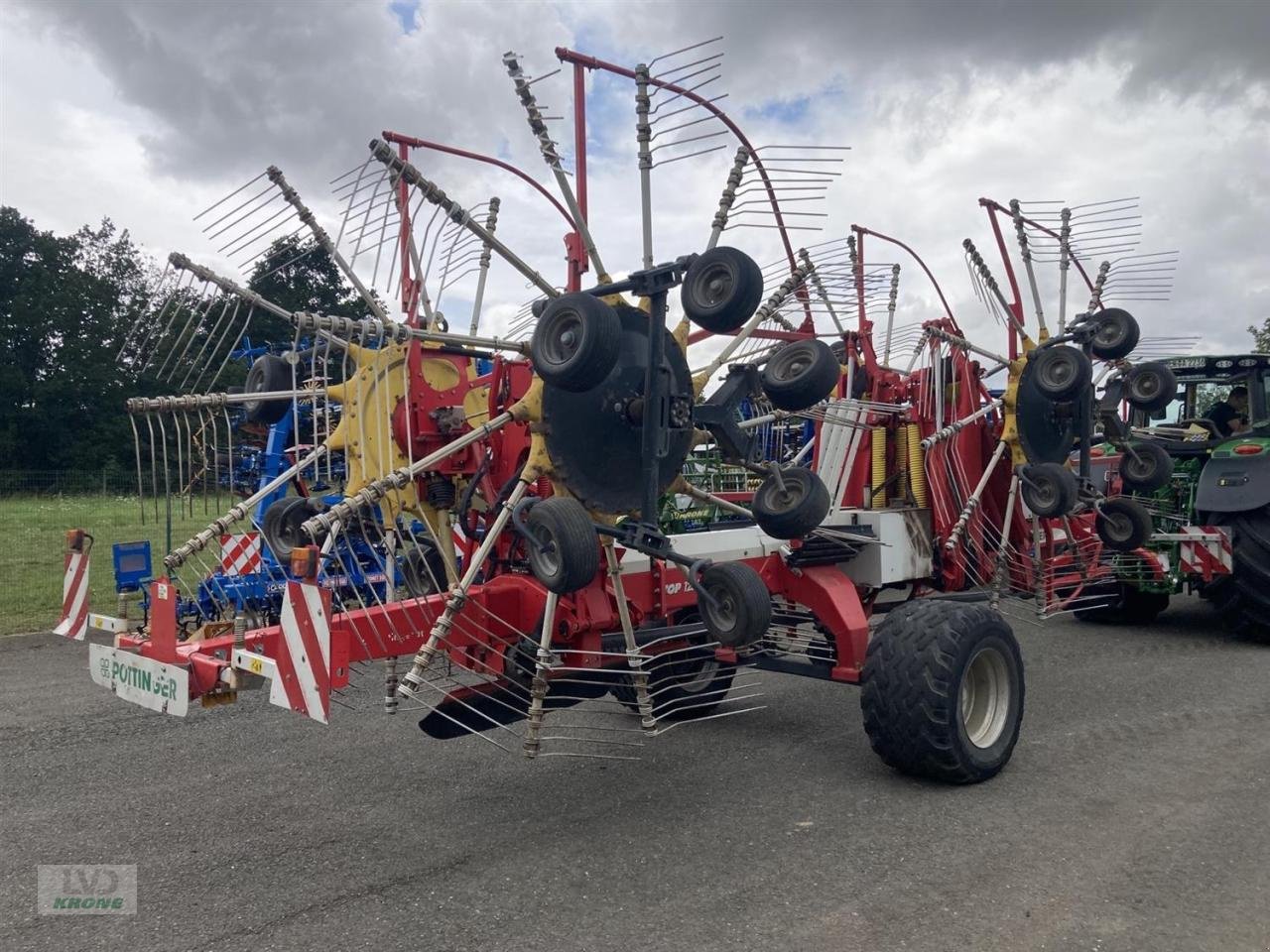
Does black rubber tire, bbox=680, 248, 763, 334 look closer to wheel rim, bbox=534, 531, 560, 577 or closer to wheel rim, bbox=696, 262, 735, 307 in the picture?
wheel rim, bbox=696, 262, 735, 307

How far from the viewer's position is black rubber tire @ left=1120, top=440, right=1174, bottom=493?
627cm

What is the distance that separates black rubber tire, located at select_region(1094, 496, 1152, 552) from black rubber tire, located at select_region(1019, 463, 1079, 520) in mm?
705

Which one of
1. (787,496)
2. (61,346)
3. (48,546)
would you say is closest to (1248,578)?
(787,496)

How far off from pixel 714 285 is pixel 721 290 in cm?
4

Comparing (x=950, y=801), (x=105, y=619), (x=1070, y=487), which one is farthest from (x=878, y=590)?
(x=105, y=619)

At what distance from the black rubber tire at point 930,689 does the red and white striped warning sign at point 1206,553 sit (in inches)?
148

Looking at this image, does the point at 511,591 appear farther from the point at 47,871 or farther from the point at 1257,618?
the point at 1257,618

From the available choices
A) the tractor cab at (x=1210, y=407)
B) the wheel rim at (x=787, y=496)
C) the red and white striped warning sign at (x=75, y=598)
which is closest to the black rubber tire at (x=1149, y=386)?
the tractor cab at (x=1210, y=407)

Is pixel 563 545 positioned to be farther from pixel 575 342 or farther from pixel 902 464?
pixel 902 464

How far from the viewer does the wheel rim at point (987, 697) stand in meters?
4.60

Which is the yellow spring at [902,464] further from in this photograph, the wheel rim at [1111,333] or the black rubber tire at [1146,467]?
the black rubber tire at [1146,467]

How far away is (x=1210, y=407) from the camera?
9.05m

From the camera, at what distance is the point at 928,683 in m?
4.25

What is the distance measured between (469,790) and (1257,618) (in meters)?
6.09
